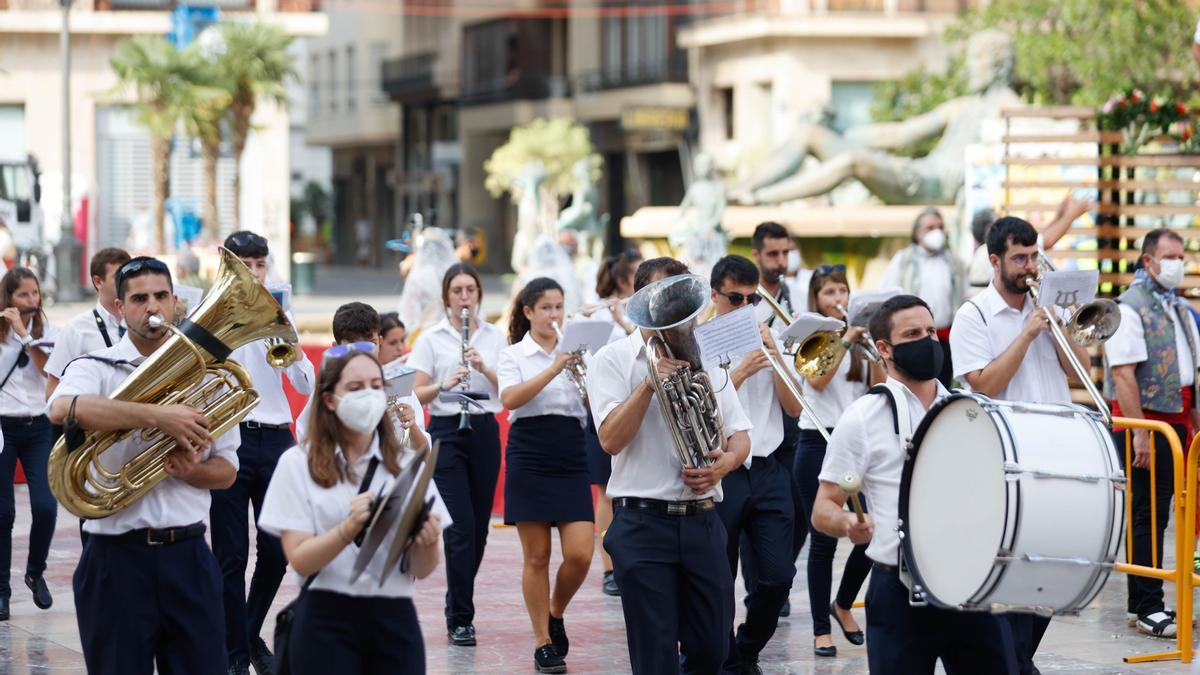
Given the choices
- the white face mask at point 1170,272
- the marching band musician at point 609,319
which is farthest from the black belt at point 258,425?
the white face mask at point 1170,272

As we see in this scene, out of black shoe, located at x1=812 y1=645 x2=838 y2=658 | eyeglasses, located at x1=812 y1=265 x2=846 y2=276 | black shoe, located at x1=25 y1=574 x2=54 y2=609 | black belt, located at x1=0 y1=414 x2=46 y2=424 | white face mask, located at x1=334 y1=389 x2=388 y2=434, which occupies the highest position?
eyeglasses, located at x1=812 y1=265 x2=846 y2=276

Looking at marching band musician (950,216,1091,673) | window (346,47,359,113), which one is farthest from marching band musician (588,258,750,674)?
window (346,47,359,113)

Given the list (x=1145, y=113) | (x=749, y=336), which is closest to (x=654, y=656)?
(x=749, y=336)

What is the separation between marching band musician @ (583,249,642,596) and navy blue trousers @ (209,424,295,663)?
239 cm

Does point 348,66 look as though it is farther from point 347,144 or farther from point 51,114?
point 51,114

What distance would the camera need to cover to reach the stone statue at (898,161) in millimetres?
19469

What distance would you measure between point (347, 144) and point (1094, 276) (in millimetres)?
62454

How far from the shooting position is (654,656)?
6352mm

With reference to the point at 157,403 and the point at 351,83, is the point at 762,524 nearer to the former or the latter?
the point at 157,403

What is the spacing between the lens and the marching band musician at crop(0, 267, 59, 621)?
962 centimetres

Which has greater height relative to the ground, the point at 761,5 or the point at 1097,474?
the point at 761,5

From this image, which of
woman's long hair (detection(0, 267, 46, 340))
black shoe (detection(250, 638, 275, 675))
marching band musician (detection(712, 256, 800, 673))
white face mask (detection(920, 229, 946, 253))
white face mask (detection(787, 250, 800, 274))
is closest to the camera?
marching band musician (detection(712, 256, 800, 673))

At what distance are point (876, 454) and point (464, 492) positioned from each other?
371 cm

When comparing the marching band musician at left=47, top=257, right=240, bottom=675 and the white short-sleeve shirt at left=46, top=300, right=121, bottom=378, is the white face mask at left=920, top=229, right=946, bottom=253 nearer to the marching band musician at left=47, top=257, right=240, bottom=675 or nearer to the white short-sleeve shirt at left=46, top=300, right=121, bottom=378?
the white short-sleeve shirt at left=46, top=300, right=121, bottom=378
